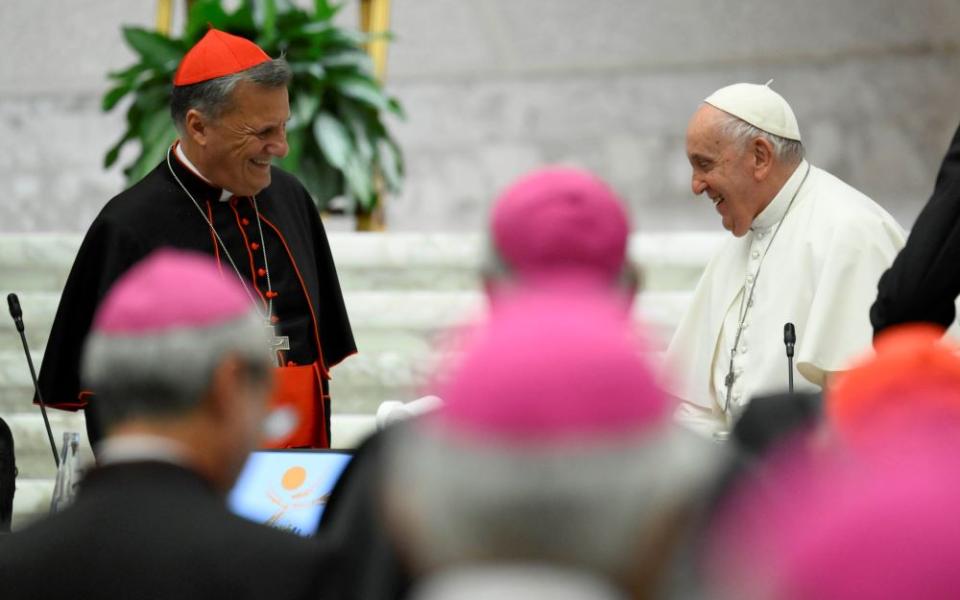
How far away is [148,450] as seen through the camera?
76.8 inches

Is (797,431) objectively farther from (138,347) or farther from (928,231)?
(928,231)

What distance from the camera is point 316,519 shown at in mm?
3135

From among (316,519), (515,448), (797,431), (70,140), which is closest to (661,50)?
(70,140)

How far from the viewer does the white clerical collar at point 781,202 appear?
4.78 meters

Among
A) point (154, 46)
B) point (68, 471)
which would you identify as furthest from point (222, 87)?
point (154, 46)

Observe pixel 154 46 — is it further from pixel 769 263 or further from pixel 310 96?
pixel 769 263

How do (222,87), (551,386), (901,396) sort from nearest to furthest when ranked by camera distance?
(551,386) → (901,396) → (222,87)

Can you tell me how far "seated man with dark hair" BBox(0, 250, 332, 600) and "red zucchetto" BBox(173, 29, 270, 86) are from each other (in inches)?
99.5

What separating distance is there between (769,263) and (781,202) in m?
0.17

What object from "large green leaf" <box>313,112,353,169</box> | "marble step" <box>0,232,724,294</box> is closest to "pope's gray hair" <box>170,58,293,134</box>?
"marble step" <box>0,232,724,294</box>

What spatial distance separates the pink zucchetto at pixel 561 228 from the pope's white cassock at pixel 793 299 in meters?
2.37

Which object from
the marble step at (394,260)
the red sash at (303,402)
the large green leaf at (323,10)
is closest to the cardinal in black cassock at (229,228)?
the red sash at (303,402)

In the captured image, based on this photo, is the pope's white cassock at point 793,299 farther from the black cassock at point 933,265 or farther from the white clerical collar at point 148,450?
the white clerical collar at point 148,450

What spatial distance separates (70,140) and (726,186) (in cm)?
569
